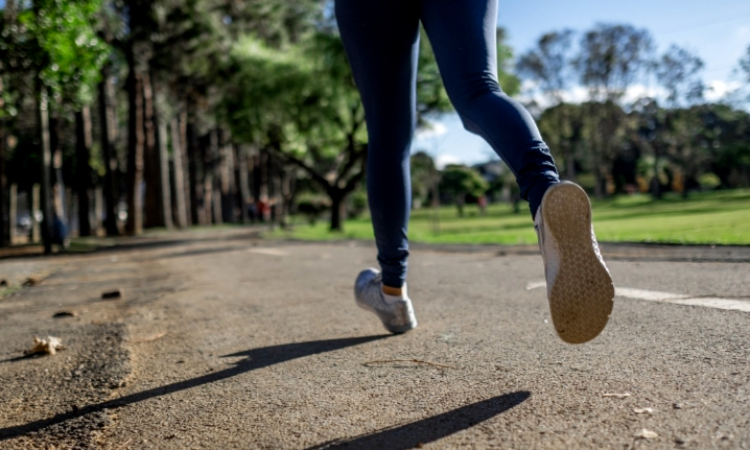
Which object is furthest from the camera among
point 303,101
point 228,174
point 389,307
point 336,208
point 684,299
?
point 228,174

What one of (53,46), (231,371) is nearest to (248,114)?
(53,46)

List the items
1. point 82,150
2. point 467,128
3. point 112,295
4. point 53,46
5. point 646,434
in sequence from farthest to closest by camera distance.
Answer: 1. point 82,150
2. point 53,46
3. point 112,295
4. point 467,128
5. point 646,434

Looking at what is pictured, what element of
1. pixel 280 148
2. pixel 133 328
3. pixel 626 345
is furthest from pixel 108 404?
pixel 280 148

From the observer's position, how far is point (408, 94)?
235 cm

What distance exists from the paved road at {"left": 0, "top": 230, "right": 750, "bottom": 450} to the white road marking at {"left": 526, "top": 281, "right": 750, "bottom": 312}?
12mm

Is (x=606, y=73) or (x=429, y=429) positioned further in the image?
(x=606, y=73)

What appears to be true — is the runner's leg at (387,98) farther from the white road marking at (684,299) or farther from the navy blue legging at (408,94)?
the white road marking at (684,299)

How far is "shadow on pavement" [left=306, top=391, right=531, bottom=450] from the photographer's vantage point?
136 centimetres

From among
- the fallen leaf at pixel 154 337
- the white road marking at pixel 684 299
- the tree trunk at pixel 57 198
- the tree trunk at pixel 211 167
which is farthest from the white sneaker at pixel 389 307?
the tree trunk at pixel 211 167

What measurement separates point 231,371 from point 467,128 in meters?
1.08

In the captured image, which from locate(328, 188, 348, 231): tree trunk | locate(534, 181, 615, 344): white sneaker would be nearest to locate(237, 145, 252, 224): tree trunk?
locate(328, 188, 348, 231): tree trunk

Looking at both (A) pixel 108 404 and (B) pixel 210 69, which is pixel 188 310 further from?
(B) pixel 210 69

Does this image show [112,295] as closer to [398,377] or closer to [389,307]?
[389,307]

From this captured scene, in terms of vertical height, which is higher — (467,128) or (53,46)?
(53,46)
